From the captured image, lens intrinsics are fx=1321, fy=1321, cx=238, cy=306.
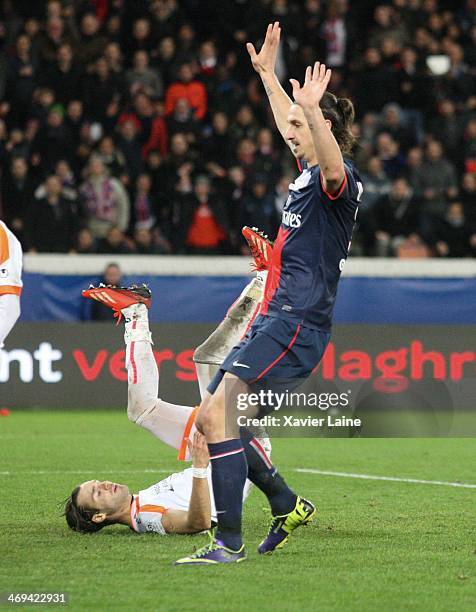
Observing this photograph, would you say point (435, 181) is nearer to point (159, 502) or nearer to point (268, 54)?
point (268, 54)

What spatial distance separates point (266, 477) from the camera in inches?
275

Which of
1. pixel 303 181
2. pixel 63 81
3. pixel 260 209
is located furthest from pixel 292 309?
pixel 63 81

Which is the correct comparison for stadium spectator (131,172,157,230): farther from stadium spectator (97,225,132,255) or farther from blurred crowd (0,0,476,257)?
stadium spectator (97,225,132,255)

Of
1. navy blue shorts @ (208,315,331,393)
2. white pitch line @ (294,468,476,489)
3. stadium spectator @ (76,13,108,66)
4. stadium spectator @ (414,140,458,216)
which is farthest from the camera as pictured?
stadium spectator @ (76,13,108,66)

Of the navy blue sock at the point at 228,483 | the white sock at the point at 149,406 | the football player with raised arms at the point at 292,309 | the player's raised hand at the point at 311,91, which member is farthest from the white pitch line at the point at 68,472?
the player's raised hand at the point at 311,91

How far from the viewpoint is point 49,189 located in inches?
661

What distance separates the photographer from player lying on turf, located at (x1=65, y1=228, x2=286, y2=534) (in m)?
7.32

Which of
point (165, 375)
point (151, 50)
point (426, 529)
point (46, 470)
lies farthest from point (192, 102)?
point (426, 529)

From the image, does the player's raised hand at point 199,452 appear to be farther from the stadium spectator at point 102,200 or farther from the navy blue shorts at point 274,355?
the stadium spectator at point 102,200

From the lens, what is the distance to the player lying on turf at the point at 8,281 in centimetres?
841

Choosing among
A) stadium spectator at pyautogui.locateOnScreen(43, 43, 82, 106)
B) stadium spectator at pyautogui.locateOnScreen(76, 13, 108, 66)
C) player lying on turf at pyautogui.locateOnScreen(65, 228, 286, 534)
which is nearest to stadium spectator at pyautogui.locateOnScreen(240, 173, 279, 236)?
stadium spectator at pyautogui.locateOnScreen(43, 43, 82, 106)

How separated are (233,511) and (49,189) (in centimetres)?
1093

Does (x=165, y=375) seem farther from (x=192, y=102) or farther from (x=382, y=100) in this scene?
(x=382, y=100)

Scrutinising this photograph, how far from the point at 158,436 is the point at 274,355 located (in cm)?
168
